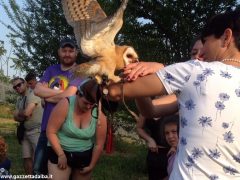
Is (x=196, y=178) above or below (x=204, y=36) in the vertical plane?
below

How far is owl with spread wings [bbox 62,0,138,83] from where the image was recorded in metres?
2.21

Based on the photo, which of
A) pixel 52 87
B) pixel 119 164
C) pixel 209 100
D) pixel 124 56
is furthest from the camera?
pixel 119 164

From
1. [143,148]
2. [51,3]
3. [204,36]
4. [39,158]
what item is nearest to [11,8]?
[51,3]

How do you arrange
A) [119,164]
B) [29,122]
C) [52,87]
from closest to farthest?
[52,87] < [29,122] < [119,164]

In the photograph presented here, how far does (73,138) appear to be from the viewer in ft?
13.7

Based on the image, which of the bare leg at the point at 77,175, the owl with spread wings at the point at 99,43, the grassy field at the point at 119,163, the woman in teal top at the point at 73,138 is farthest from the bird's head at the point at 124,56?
the grassy field at the point at 119,163

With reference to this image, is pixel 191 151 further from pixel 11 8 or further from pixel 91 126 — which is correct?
pixel 11 8

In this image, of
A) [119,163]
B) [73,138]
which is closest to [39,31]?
[119,163]

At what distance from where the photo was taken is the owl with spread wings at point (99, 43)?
221 centimetres

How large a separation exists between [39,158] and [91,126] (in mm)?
666

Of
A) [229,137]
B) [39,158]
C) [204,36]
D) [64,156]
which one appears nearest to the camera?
[229,137]

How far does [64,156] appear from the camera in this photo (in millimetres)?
4082

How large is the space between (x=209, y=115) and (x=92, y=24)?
104 centimetres

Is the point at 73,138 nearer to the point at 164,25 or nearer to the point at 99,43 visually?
the point at 99,43
